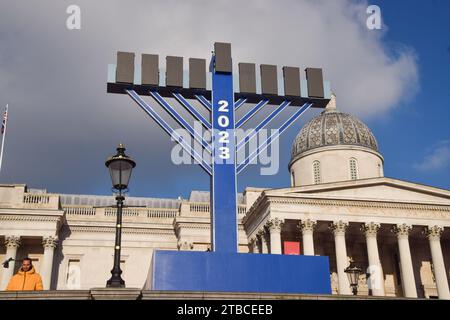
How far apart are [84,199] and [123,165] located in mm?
45095

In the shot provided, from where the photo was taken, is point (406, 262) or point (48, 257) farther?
point (48, 257)

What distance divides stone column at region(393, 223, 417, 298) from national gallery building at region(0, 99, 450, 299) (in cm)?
7

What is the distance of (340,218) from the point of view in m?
40.9

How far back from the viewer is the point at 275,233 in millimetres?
39469

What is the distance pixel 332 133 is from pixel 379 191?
8944mm

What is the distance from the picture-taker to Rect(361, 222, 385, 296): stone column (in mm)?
40353

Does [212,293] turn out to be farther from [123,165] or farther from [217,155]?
[217,155]

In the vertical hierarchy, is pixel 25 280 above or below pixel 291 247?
below

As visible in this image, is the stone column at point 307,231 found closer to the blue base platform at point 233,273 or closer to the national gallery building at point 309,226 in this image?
the national gallery building at point 309,226

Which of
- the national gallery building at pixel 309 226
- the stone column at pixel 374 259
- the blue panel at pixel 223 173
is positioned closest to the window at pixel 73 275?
the national gallery building at pixel 309 226

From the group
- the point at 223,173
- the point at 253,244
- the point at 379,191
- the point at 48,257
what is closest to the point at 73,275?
the point at 48,257

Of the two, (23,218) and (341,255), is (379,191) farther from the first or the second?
(23,218)

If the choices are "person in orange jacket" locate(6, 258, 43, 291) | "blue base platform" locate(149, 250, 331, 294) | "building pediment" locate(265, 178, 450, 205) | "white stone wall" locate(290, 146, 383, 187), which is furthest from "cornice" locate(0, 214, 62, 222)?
"person in orange jacket" locate(6, 258, 43, 291)
